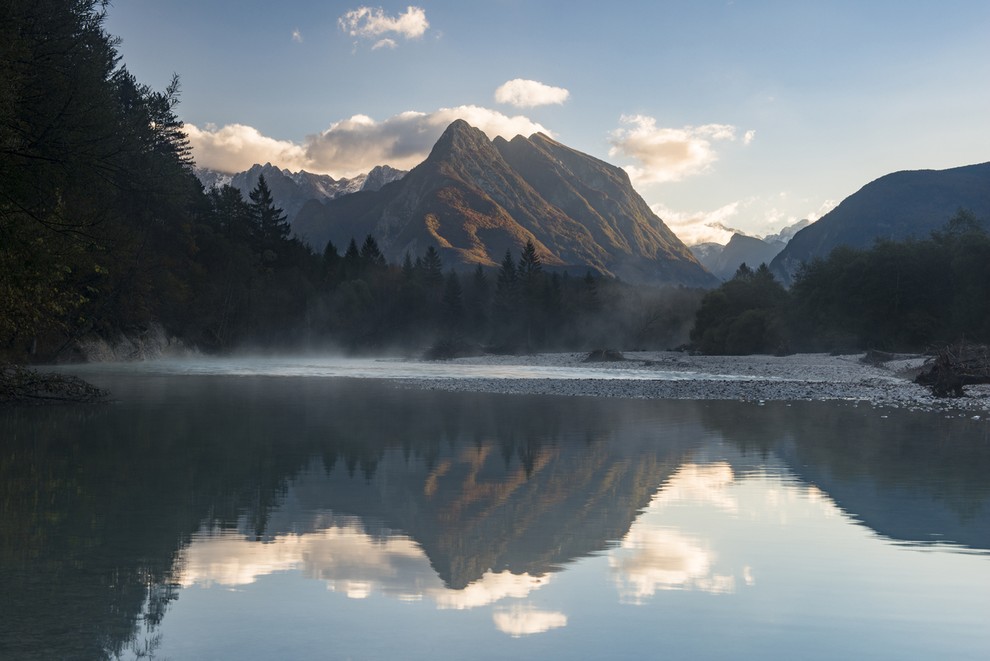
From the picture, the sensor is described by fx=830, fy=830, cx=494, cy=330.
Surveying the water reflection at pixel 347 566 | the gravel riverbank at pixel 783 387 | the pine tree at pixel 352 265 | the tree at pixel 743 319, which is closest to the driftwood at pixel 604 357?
the tree at pixel 743 319

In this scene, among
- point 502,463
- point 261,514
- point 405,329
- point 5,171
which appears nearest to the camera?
point 261,514

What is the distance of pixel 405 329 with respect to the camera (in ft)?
452

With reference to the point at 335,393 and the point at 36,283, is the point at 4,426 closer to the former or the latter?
the point at 36,283

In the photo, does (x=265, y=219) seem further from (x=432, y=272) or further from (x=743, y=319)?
(x=743, y=319)

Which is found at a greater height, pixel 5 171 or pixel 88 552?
pixel 5 171

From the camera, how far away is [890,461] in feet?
53.3

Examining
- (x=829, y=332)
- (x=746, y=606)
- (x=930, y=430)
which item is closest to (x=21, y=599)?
(x=746, y=606)

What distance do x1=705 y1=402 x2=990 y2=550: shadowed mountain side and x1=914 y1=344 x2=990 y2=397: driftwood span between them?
637 centimetres

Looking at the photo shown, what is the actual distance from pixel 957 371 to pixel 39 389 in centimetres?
3430

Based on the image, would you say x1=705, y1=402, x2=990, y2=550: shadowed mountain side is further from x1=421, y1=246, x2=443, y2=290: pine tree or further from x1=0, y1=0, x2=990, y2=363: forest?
x1=421, y1=246, x2=443, y2=290: pine tree

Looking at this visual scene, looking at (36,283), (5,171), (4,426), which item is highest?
(5,171)

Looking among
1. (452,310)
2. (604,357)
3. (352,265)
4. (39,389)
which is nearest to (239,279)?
(352,265)

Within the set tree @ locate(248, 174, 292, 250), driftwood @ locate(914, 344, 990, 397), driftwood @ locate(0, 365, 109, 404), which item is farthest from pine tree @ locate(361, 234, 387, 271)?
driftwood @ locate(914, 344, 990, 397)

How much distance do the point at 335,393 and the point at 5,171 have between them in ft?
67.0
